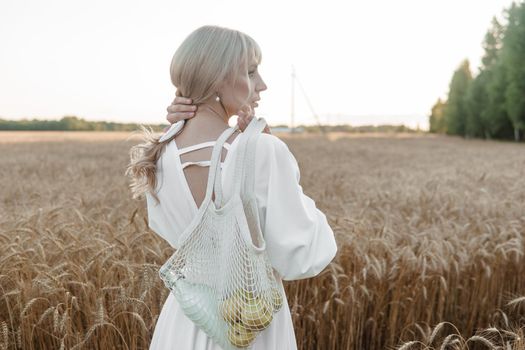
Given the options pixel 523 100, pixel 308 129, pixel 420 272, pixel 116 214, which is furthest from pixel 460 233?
pixel 308 129

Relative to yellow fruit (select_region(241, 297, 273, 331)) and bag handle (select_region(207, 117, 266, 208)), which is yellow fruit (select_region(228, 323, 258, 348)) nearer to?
yellow fruit (select_region(241, 297, 273, 331))

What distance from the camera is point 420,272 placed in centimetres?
357

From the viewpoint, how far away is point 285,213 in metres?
1.42

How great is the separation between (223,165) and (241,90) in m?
0.25

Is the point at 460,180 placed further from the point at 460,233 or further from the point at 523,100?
the point at 523,100

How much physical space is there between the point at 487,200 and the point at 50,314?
5.09 meters

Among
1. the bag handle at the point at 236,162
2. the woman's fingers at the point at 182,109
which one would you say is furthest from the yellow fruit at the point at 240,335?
the woman's fingers at the point at 182,109

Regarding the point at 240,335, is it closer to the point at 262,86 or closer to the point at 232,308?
the point at 232,308

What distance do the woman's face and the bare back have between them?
7 cm

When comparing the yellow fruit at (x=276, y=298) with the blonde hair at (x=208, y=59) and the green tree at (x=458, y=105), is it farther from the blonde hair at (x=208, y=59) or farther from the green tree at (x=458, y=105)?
the green tree at (x=458, y=105)

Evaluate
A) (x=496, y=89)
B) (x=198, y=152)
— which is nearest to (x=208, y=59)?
(x=198, y=152)

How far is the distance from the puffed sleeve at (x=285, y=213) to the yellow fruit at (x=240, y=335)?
8.4 inches

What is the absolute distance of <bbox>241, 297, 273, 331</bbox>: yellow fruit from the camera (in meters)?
1.46

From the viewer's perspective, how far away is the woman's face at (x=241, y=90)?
1508mm
